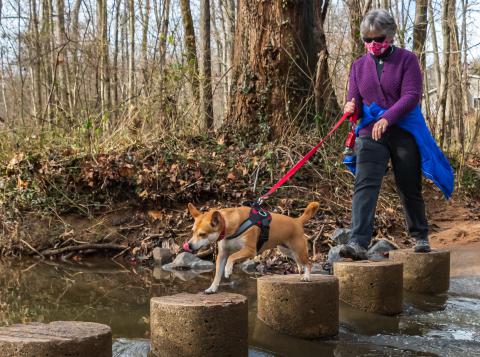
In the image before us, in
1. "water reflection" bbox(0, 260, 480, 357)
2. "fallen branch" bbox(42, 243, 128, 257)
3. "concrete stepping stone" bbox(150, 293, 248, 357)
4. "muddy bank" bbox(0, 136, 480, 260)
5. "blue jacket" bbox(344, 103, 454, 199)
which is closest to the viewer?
"concrete stepping stone" bbox(150, 293, 248, 357)

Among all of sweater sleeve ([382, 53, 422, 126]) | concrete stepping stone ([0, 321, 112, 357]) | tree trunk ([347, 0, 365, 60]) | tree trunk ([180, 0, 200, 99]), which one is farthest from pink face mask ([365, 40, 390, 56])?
tree trunk ([180, 0, 200, 99])

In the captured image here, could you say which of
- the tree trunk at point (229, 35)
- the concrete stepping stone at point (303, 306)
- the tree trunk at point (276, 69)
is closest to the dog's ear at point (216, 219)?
the concrete stepping stone at point (303, 306)

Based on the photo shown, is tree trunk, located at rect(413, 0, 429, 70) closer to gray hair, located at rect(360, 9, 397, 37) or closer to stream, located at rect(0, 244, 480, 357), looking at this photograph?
stream, located at rect(0, 244, 480, 357)

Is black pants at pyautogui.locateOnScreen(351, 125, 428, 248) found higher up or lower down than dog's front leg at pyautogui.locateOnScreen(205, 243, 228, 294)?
higher up

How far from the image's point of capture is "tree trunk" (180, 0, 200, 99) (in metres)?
11.1

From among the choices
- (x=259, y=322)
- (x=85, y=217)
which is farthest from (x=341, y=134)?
(x=259, y=322)

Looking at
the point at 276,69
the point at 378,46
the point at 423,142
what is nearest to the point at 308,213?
the point at 423,142

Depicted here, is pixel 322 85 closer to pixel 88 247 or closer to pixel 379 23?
pixel 88 247

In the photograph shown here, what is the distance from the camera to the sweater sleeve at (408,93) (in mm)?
5031

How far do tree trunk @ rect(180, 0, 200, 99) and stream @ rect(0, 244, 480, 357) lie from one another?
4.41m

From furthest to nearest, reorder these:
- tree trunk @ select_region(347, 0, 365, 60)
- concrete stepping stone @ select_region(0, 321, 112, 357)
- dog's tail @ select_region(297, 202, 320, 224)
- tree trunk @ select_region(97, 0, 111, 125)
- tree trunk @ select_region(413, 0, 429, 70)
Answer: tree trunk @ select_region(413, 0, 429, 70), tree trunk @ select_region(97, 0, 111, 125), tree trunk @ select_region(347, 0, 365, 60), dog's tail @ select_region(297, 202, 320, 224), concrete stepping stone @ select_region(0, 321, 112, 357)

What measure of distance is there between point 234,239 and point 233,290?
242 centimetres

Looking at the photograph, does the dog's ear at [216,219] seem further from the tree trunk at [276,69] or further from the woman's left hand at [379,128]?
the tree trunk at [276,69]

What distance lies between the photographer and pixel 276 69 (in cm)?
1035
